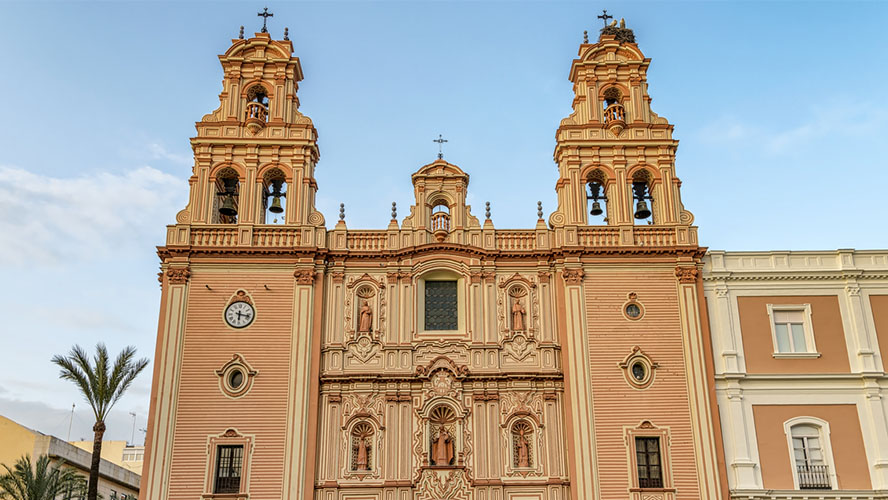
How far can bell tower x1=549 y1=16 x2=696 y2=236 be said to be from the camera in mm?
34000

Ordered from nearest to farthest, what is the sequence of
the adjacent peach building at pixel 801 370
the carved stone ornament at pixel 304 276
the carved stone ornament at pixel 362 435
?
the adjacent peach building at pixel 801 370
the carved stone ornament at pixel 362 435
the carved stone ornament at pixel 304 276

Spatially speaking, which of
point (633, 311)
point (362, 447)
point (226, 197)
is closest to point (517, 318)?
point (633, 311)

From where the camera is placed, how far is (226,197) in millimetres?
34469

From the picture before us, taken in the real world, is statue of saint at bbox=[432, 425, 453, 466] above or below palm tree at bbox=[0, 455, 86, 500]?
above

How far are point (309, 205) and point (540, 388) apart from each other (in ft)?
35.9

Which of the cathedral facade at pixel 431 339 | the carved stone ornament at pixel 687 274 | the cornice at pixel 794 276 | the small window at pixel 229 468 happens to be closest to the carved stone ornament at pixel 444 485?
the cathedral facade at pixel 431 339

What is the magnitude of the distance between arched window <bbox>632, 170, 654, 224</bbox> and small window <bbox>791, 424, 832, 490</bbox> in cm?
925

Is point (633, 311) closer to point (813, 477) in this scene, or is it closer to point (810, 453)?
point (810, 453)

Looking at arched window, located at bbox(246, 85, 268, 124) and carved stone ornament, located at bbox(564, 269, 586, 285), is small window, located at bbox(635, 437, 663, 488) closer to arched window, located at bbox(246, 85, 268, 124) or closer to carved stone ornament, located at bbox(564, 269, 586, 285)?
carved stone ornament, located at bbox(564, 269, 586, 285)

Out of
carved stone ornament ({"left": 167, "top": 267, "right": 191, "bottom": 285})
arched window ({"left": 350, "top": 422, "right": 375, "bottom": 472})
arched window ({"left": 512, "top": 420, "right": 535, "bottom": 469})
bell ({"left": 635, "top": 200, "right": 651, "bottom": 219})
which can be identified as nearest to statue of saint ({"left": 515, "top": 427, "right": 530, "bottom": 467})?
arched window ({"left": 512, "top": 420, "right": 535, "bottom": 469})

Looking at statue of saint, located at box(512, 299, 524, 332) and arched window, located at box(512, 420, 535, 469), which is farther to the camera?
statue of saint, located at box(512, 299, 524, 332)

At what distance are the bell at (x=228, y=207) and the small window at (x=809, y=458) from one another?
853 inches

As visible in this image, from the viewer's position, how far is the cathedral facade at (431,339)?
98.5 feet

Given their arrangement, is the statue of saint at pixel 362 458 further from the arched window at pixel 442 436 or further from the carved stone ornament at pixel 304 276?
the carved stone ornament at pixel 304 276
